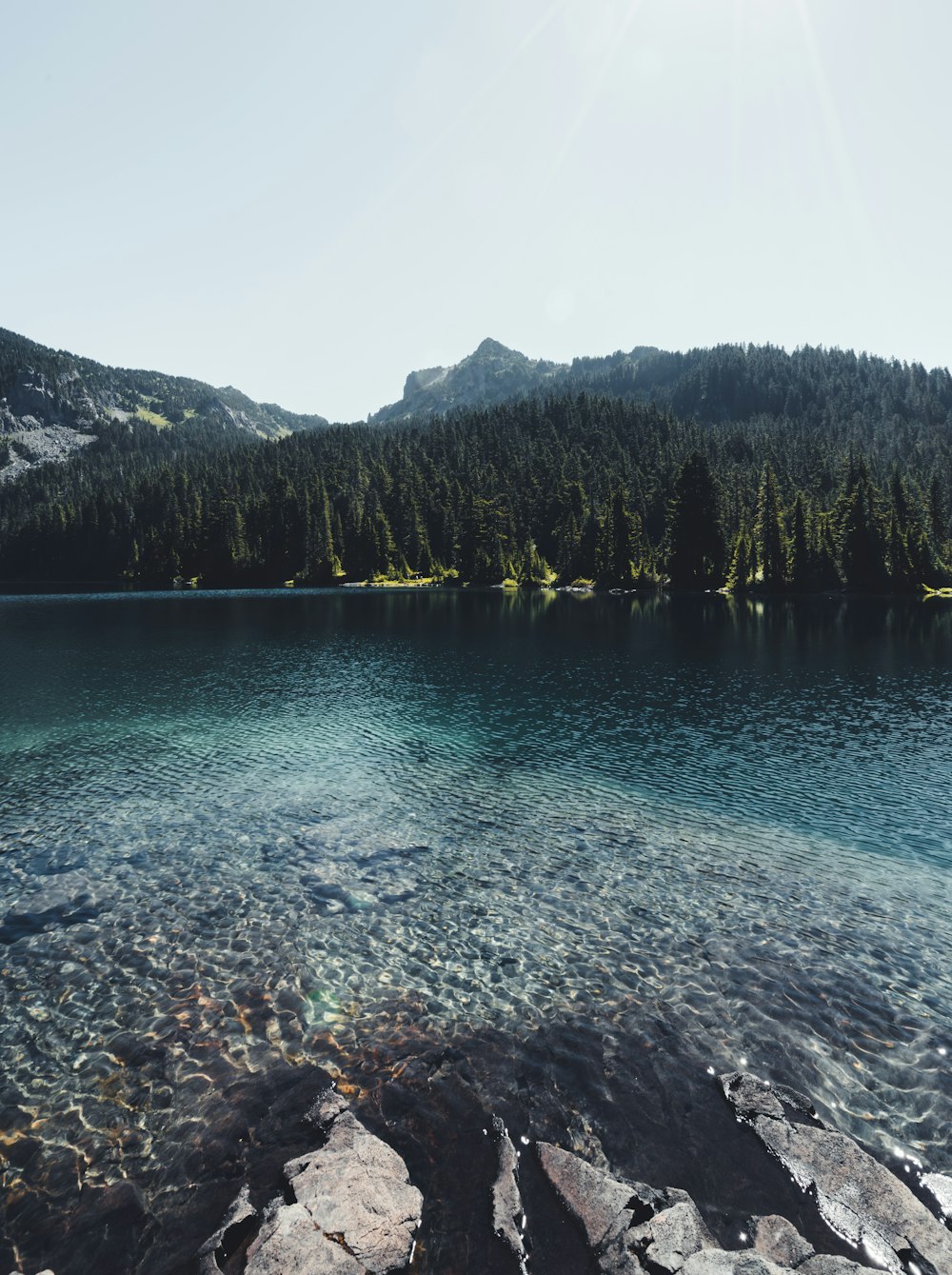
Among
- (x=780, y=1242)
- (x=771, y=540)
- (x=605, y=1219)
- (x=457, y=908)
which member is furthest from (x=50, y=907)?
(x=771, y=540)

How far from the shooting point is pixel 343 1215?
10461mm

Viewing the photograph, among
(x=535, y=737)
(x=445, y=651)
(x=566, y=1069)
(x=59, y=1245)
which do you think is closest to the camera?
(x=59, y=1245)

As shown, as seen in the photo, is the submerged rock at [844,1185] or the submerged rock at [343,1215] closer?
the submerged rock at [343,1215]

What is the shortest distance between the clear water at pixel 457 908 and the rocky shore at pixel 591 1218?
3.58 feet

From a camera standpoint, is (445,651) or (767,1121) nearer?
(767,1121)

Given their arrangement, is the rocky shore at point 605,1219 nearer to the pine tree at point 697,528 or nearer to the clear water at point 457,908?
the clear water at point 457,908

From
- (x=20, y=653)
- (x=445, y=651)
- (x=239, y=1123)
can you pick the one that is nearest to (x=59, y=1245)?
(x=239, y=1123)

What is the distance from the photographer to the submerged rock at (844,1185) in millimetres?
9961

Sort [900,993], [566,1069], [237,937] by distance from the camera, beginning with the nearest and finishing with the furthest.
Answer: [566,1069], [900,993], [237,937]

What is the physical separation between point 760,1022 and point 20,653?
290 ft

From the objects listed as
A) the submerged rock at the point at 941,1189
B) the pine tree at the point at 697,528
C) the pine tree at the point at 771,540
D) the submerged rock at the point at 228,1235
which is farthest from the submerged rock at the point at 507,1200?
the pine tree at the point at 697,528

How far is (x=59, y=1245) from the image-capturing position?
409 inches

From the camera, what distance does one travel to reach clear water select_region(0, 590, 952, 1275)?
44.6 ft

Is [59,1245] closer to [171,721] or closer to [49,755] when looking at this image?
[49,755]
